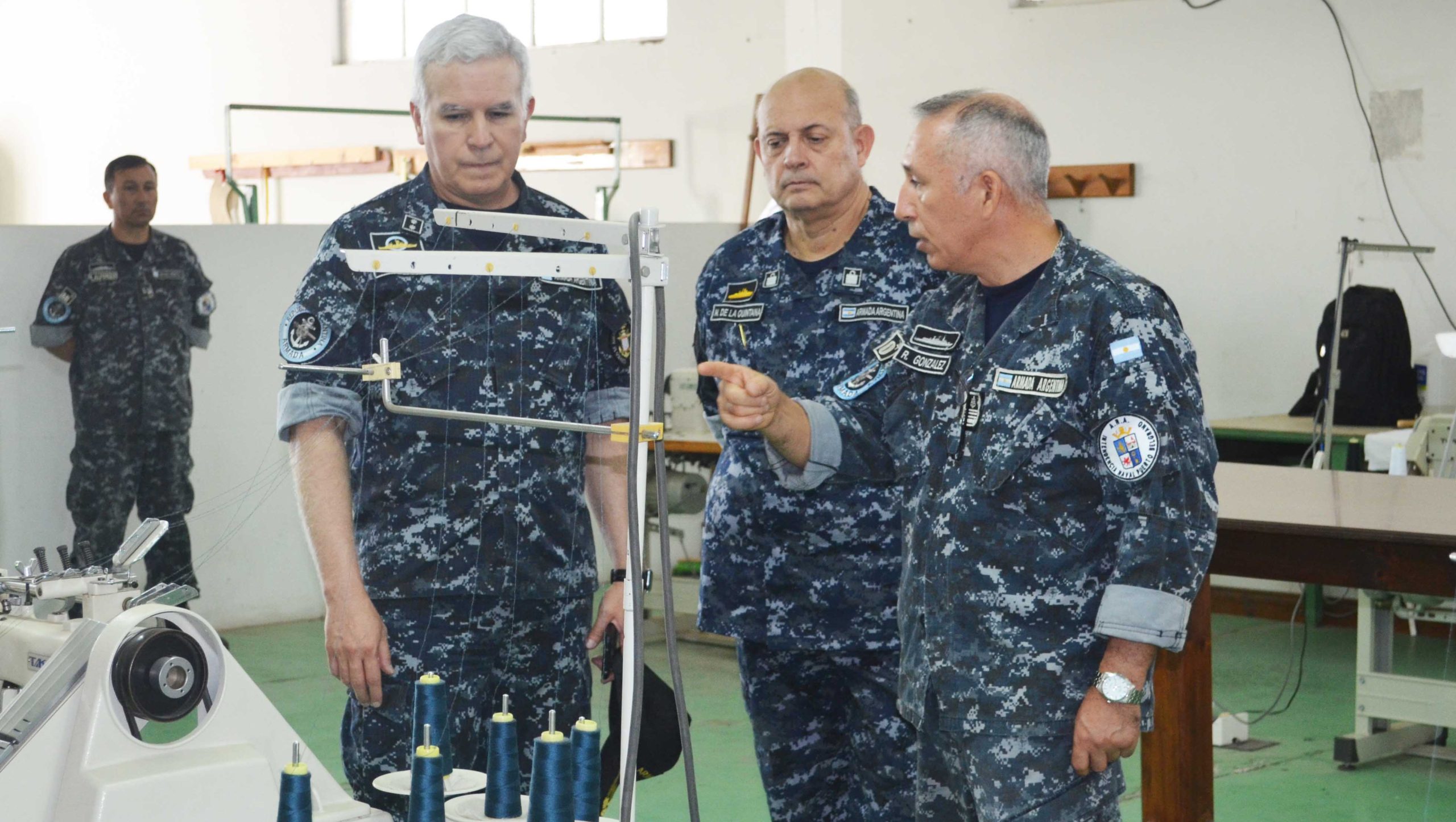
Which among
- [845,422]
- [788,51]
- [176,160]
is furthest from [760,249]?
[176,160]

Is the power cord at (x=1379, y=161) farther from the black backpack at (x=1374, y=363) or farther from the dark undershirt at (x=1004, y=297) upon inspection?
the dark undershirt at (x=1004, y=297)

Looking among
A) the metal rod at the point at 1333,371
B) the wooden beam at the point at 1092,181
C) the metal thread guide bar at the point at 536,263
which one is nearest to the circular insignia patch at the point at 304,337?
the metal thread guide bar at the point at 536,263

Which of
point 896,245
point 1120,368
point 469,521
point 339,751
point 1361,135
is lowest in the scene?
point 339,751

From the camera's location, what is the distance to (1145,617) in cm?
173

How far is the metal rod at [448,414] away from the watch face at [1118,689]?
0.66m

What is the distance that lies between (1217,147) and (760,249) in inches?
177

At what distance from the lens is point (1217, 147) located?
6379 millimetres

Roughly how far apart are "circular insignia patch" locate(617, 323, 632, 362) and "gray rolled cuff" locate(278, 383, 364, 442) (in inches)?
13.4

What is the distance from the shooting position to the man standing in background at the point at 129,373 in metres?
2.08

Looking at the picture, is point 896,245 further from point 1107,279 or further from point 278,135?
point 278,135

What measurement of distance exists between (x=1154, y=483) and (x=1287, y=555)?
1.28 metres

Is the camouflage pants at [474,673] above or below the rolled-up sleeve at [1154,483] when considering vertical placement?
below

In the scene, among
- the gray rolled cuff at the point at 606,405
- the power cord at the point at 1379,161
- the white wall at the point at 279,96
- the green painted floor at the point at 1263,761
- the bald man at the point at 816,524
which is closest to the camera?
the gray rolled cuff at the point at 606,405

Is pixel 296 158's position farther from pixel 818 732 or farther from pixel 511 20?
pixel 818 732
